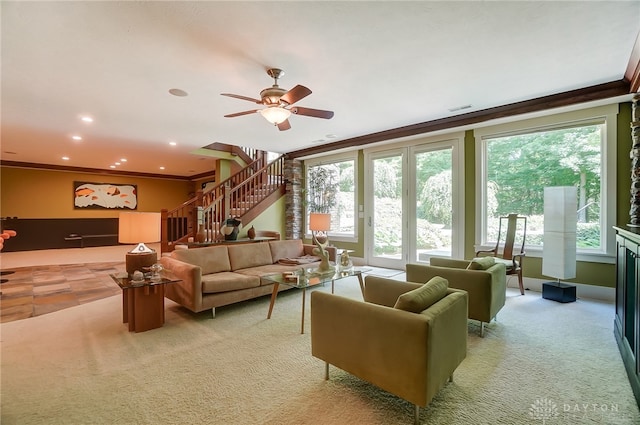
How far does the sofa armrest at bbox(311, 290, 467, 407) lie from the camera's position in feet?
5.24

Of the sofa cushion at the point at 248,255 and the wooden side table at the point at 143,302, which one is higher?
the sofa cushion at the point at 248,255

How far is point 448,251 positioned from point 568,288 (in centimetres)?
178

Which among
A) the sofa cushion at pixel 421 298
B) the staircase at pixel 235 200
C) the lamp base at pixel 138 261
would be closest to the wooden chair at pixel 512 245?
the sofa cushion at pixel 421 298

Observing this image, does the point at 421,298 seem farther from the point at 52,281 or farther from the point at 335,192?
the point at 52,281

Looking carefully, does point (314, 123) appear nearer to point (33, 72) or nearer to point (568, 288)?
point (33, 72)

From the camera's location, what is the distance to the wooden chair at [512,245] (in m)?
4.09

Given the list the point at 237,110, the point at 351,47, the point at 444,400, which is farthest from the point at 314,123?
the point at 444,400

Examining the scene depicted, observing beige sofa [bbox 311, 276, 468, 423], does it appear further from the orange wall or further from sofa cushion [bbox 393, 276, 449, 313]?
the orange wall

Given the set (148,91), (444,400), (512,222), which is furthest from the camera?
(512,222)

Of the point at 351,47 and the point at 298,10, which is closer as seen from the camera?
the point at 298,10

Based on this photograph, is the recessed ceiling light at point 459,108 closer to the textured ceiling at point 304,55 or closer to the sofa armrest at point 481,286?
the textured ceiling at point 304,55

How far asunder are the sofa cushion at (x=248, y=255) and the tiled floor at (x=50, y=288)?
1959mm

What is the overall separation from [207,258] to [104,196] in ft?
29.0

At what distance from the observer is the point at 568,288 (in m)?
3.93
